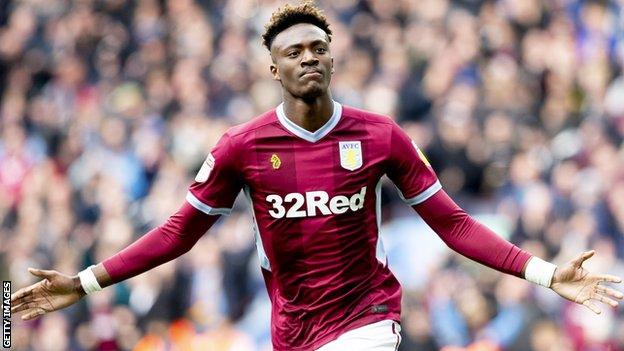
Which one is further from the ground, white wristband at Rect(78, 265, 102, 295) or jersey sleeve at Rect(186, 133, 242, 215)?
jersey sleeve at Rect(186, 133, 242, 215)

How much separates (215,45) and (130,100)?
119 centimetres

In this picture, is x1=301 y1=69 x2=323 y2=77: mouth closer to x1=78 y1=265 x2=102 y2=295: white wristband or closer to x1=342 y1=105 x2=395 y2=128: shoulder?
x1=342 y1=105 x2=395 y2=128: shoulder

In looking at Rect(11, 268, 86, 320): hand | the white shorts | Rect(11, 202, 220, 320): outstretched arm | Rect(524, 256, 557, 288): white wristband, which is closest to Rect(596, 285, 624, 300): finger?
Rect(524, 256, 557, 288): white wristband

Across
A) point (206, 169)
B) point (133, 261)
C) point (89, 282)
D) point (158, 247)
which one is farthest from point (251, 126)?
point (89, 282)

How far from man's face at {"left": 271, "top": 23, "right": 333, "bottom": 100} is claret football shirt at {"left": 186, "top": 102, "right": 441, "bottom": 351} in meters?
0.23

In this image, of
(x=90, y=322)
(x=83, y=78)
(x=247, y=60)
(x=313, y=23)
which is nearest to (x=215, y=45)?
(x=247, y=60)

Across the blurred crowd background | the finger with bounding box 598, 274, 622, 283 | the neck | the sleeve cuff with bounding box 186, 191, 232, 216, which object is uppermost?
the neck

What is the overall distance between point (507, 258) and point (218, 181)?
1546 mm

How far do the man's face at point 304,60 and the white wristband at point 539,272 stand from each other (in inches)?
54.2

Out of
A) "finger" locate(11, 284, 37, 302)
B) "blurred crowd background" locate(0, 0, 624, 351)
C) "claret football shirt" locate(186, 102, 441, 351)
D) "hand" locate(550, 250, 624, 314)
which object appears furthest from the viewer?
"blurred crowd background" locate(0, 0, 624, 351)

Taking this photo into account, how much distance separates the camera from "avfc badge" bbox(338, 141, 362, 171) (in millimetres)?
7637

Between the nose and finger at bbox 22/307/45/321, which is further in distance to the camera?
finger at bbox 22/307/45/321

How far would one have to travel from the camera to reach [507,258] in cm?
759

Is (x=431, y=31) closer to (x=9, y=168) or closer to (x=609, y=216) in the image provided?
(x=609, y=216)
